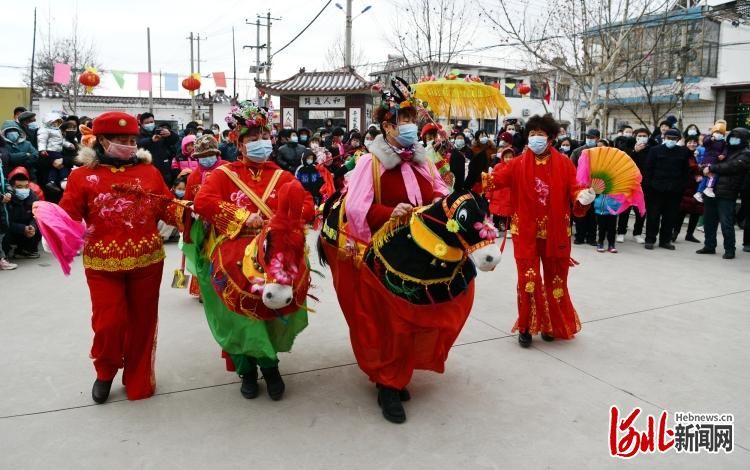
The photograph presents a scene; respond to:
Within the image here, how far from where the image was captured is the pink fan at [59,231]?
3273mm

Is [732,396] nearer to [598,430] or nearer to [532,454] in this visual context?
[598,430]

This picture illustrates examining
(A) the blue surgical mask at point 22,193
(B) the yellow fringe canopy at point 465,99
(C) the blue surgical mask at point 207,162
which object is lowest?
(A) the blue surgical mask at point 22,193

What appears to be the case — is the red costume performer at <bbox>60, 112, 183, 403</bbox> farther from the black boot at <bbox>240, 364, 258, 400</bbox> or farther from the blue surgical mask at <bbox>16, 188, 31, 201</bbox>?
the blue surgical mask at <bbox>16, 188, 31, 201</bbox>

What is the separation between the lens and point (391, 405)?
3.45 meters

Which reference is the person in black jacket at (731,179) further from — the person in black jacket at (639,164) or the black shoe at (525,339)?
the black shoe at (525,339)

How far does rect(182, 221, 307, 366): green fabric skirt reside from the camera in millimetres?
3447

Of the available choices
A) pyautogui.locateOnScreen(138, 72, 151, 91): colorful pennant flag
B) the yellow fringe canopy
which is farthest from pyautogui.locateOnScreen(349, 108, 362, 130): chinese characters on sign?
pyautogui.locateOnScreen(138, 72, 151, 91): colorful pennant flag

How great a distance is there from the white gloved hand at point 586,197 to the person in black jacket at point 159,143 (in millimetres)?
7515

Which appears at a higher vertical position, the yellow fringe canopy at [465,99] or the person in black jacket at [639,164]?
A: the yellow fringe canopy at [465,99]

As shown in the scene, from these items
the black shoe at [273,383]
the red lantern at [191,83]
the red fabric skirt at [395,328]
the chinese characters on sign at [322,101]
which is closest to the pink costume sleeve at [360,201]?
the red fabric skirt at [395,328]

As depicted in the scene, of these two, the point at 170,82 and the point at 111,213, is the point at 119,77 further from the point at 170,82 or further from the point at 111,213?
the point at 111,213

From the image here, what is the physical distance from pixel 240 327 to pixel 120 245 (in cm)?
85

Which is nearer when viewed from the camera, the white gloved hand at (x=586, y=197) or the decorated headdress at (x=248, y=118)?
the decorated headdress at (x=248, y=118)

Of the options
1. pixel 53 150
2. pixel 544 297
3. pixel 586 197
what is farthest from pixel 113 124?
pixel 53 150
